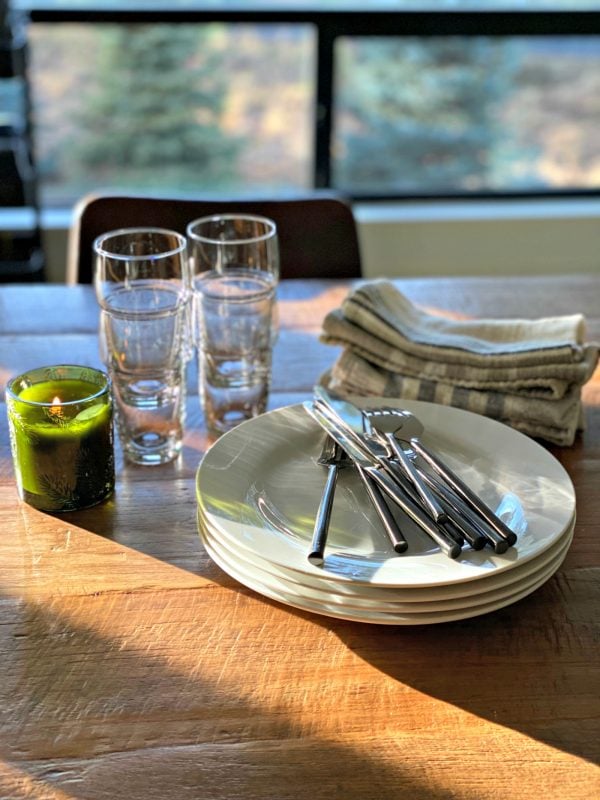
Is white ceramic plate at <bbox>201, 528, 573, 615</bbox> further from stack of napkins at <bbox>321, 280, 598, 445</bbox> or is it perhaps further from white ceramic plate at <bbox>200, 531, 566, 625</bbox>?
stack of napkins at <bbox>321, 280, 598, 445</bbox>

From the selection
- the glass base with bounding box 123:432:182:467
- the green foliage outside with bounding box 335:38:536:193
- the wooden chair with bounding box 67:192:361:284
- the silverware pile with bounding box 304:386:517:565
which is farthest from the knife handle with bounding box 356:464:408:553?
the green foliage outside with bounding box 335:38:536:193

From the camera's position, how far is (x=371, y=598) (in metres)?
0.70

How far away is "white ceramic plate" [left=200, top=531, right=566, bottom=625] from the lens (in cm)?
69

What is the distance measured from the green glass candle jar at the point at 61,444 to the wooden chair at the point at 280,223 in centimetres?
72

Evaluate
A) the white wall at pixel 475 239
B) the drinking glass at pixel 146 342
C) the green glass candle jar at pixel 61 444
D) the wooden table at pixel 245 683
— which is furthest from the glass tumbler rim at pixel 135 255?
the white wall at pixel 475 239

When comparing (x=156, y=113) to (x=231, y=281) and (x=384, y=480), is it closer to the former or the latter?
(x=231, y=281)

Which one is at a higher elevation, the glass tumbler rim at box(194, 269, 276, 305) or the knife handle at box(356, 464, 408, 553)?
the glass tumbler rim at box(194, 269, 276, 305)

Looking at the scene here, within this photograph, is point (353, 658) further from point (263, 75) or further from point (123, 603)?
point (263, 75)

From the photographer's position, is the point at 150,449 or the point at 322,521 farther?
the point at 150,449

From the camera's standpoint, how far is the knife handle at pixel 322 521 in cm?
72

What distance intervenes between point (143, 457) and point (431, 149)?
2.08m

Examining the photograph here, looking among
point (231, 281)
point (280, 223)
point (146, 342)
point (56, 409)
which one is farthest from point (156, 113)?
point (56, 409)

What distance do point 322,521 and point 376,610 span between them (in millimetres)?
96

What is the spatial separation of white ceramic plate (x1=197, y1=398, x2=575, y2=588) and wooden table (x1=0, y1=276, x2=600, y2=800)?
0.15ft
